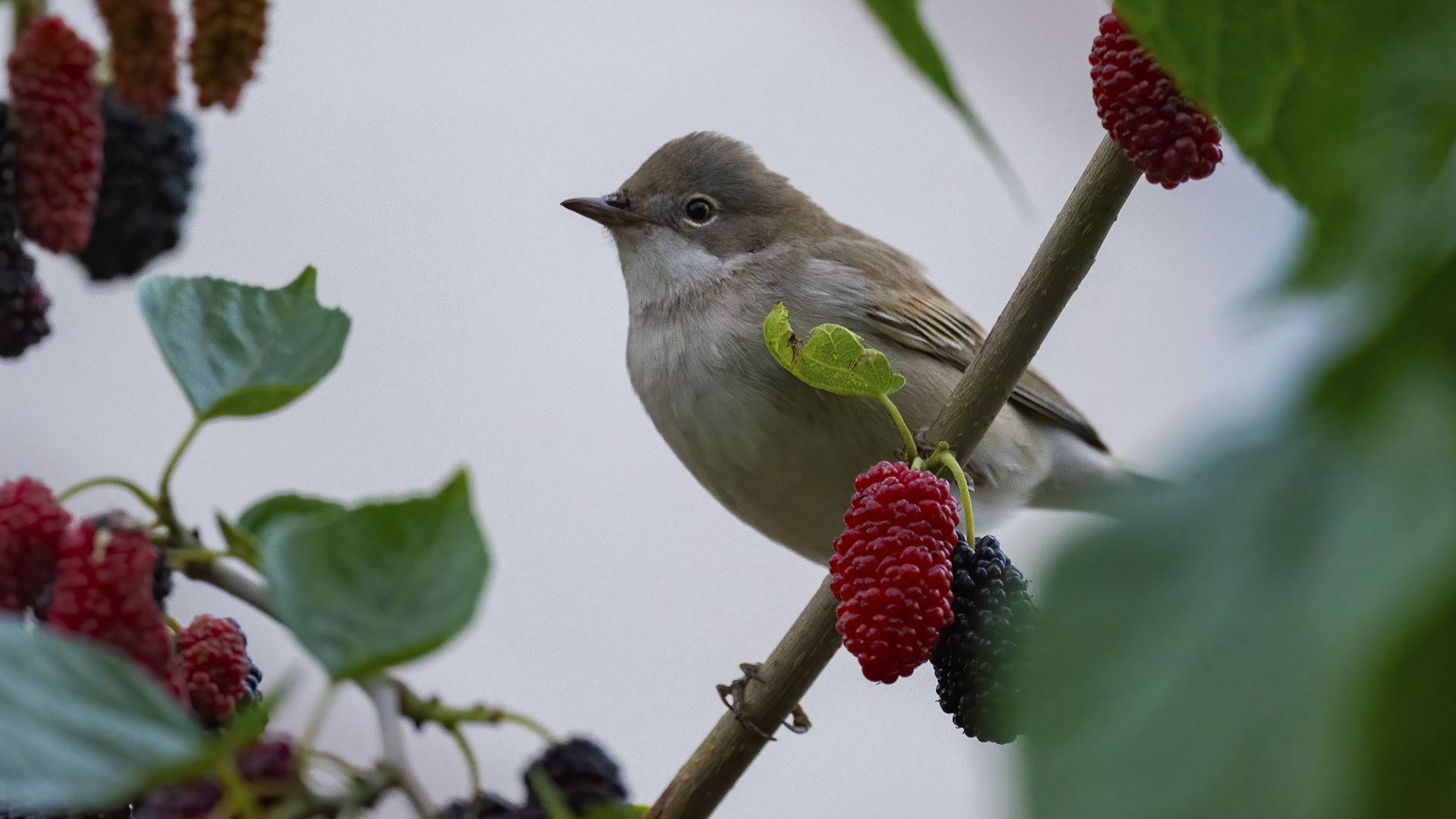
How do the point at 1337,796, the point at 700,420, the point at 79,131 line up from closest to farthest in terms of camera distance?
the point at 1337,796 → the point at 79,131 → the point at 700,420

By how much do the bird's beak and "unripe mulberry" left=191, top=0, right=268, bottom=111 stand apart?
7.39 ft

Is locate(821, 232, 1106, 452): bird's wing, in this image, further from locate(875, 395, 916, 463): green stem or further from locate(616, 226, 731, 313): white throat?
locate(875, 395, 916, 463): green stem

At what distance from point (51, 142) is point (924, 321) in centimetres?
221

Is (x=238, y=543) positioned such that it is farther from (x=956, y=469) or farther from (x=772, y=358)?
(x=772, y=358)

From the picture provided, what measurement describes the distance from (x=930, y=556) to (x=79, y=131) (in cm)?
74

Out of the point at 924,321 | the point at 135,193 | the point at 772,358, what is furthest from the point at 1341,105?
the point at 924,321

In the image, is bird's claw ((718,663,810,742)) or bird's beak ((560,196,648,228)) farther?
bird's beak ((560,196,648,228))

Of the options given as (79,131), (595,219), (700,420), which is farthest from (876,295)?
(79,131)

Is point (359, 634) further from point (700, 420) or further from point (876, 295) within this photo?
point (876, 295)

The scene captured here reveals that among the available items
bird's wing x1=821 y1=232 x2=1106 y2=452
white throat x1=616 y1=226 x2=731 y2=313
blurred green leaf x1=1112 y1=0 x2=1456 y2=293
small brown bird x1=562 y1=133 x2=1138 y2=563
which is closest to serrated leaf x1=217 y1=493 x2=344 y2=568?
blurred green leaf x1=1112 y1=0 x2=1456 y2=293

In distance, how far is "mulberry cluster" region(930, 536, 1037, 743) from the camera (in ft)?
Answer: 3.43

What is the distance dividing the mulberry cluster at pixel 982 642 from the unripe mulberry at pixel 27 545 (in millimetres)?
682

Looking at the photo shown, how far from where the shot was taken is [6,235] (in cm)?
96

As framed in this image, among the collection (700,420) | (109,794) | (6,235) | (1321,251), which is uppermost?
(700,420)
